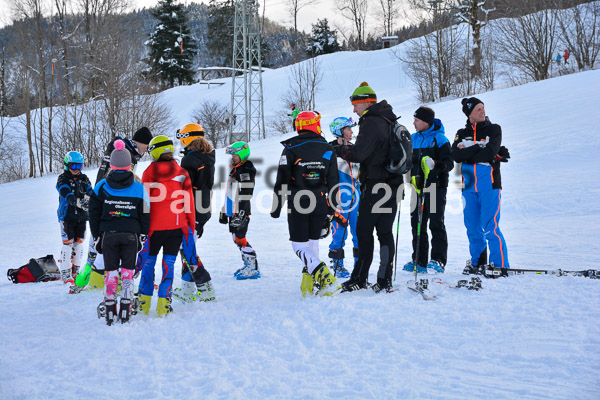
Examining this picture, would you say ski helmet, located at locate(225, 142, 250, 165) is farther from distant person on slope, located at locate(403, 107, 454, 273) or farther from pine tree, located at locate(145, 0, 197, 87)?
pine tree, located at locate(145, 0, 197, 87)

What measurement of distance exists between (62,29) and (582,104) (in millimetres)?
30252

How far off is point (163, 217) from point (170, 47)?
4443cm

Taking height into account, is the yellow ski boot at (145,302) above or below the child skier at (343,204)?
below

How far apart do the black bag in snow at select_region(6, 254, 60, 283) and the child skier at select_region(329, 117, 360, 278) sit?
4039 mm

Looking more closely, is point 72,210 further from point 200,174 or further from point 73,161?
point 200,174

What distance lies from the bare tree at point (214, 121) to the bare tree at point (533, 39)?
676 inches

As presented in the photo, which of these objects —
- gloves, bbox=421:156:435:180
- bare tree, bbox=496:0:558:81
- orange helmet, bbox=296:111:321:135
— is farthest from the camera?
bare tree, bbox=496:0:558:81

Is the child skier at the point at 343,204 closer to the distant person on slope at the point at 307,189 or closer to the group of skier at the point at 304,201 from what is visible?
the group of skier at the point at 304,201

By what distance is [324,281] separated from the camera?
16.1ft

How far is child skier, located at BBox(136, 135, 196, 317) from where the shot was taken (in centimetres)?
466

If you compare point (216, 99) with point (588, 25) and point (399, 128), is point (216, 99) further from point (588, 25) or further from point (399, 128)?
point (399, 128)

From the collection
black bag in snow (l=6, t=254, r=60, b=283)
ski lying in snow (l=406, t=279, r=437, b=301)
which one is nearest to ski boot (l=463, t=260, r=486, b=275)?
ski lying in snow (l=406, t=279, r=437, b=301)

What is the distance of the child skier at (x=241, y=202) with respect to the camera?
6.39m

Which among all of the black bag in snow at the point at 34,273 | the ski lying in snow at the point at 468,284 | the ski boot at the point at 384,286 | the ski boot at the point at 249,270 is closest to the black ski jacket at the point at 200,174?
the ski boot at the point at 249,270
